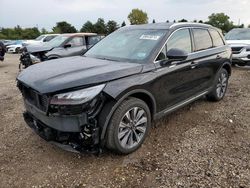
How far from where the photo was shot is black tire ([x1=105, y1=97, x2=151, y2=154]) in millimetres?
3166

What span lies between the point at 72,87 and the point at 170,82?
1682 mm

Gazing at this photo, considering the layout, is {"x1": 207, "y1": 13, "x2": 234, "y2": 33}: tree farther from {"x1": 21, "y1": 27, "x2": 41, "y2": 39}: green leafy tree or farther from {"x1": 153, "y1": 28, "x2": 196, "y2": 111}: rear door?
{"x1": 153, "y1": 28, "x2": 196, "y2": 111}: rear door

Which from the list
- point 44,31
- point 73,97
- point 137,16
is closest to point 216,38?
point 73,97

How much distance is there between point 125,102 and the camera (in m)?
3.26

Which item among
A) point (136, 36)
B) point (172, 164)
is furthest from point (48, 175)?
point (136, 36)

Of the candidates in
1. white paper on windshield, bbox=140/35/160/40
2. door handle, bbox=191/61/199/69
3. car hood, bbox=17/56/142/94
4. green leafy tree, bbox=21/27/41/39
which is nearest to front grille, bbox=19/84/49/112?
car hood, bbox=17/56/142/94

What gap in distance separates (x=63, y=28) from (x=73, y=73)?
47.0m

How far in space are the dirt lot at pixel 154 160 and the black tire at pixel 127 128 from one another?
17cm

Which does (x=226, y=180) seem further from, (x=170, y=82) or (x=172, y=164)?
(x=170, y=82)

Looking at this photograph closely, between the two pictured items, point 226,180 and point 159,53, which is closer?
point 226,180

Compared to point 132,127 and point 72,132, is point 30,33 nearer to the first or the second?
point 132,127

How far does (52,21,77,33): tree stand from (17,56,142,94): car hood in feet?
147

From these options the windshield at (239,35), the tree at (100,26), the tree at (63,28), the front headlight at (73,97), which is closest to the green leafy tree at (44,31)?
the tree at (63,28)

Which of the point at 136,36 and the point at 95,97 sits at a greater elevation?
the point at 136,36
